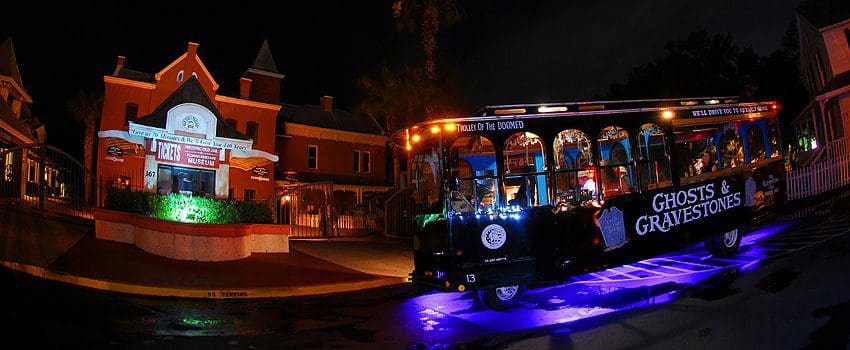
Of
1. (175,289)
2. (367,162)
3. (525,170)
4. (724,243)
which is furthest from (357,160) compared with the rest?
(724,243)

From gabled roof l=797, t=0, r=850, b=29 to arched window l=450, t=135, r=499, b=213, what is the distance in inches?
710

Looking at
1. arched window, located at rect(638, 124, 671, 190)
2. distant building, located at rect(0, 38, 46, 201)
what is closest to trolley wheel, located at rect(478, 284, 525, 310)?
arched window, located at rect(638, 124, 671, 190)

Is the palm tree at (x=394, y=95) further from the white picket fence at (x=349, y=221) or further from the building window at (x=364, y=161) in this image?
the white picket fence at (x=349, y=221)

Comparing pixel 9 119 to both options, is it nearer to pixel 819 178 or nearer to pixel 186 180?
pixel 186 180

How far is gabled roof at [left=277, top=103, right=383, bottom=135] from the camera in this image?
105ft

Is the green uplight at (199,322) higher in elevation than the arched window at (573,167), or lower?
lower

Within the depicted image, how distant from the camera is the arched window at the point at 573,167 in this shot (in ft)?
28.1

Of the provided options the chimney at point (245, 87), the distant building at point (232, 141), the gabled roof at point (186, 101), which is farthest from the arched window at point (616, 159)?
the chimney at point (245, 87)

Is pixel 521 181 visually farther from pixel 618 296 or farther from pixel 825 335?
pixel 825 335

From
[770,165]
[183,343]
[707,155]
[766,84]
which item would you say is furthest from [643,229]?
[766,84]

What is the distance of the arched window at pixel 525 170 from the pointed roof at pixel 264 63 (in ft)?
77.2

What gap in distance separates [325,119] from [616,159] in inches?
1041

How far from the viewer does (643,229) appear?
353 inches

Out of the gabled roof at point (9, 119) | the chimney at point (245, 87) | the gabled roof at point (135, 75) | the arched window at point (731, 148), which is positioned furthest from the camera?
the chimney at point (245, 87)
